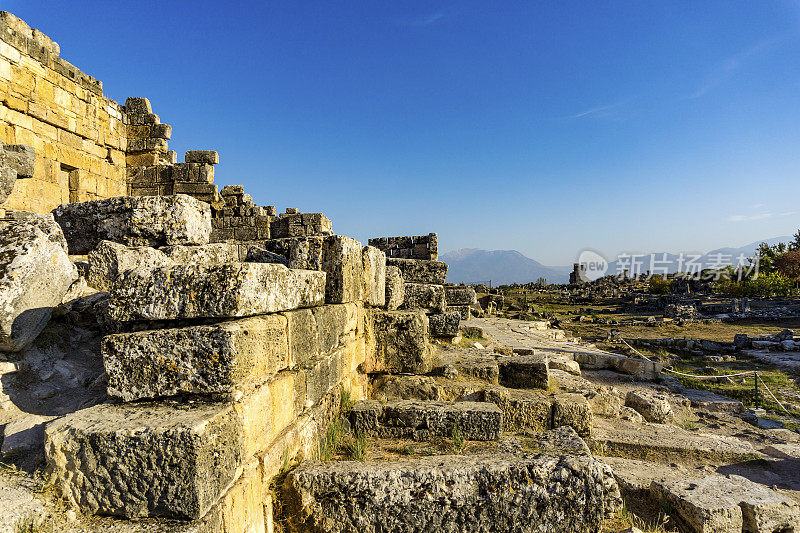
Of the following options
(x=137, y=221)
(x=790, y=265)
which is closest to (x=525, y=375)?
(x=137, y=221)

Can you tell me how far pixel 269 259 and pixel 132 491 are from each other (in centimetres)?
222

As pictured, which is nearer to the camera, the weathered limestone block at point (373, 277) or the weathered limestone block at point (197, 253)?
the weathered limestone block at point (197, 253)

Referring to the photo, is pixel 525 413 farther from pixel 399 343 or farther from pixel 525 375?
pixel 399 343

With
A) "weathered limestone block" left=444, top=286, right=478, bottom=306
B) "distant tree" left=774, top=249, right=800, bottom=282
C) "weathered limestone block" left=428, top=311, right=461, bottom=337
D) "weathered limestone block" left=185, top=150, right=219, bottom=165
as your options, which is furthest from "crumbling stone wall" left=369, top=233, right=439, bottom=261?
"distant tree" left=774, top=249, right=800, bottom=282

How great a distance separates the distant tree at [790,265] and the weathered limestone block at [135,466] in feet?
177

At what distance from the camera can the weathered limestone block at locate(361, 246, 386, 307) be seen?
15.3 feet

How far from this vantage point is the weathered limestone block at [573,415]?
450 cm

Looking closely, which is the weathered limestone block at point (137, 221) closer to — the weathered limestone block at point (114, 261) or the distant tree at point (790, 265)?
the weathered limestone block at point (114, 261)

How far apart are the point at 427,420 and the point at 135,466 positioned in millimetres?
2482

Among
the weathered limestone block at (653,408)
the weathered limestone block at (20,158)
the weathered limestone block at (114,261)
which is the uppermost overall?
the weathered limestone block at (20,158)

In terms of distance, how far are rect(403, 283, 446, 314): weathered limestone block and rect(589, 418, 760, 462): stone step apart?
2.70 m

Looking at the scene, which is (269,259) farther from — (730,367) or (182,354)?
(730,367)

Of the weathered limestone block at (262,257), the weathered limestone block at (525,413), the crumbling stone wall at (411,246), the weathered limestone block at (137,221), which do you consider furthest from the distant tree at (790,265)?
the weathered limestone block at (137,221)

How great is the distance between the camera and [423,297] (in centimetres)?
656
